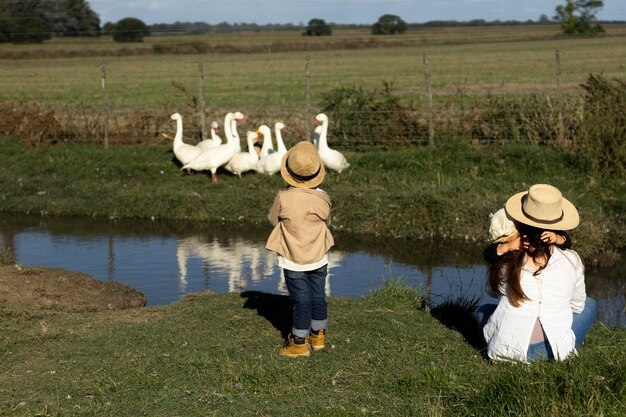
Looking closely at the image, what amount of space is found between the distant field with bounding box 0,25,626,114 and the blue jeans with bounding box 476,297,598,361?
15.1 meters

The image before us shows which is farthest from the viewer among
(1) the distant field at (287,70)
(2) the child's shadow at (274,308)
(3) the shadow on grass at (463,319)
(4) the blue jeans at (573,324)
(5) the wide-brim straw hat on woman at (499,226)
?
(1) the distant field at (287,70)

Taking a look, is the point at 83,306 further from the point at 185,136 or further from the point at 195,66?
the point at 195,66

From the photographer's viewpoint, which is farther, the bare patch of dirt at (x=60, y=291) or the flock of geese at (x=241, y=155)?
the flock of geese at (x=241, y=155)

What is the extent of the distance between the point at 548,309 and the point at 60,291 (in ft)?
18.3

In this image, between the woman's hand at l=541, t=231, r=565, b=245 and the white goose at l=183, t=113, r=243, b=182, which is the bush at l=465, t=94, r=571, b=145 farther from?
the woman's hand at l=541, t=231, r=565, b=245

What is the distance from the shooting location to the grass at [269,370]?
245 inches

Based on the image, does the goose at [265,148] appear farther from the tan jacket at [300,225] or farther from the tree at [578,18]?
the tree at [578,18]

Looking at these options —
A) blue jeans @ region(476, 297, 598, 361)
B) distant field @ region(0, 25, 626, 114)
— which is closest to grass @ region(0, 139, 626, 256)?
distant field @ region(0, 25, 626, 114)

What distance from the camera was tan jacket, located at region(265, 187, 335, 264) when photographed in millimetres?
7570

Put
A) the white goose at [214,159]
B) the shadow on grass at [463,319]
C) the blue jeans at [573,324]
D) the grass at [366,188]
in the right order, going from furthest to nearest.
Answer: the white goose at [214,159], the grass at [366,188], the shadow on grass at [463,319], the blue jeans at [573,324]

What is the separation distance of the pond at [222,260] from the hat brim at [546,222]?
3742mm

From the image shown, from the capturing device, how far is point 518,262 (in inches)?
268

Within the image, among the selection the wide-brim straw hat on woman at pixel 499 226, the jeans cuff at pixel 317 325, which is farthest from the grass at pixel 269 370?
the wide-brim straw hat on woman at pixel 499 226

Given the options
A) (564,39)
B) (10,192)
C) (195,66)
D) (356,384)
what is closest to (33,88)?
(195,66)
